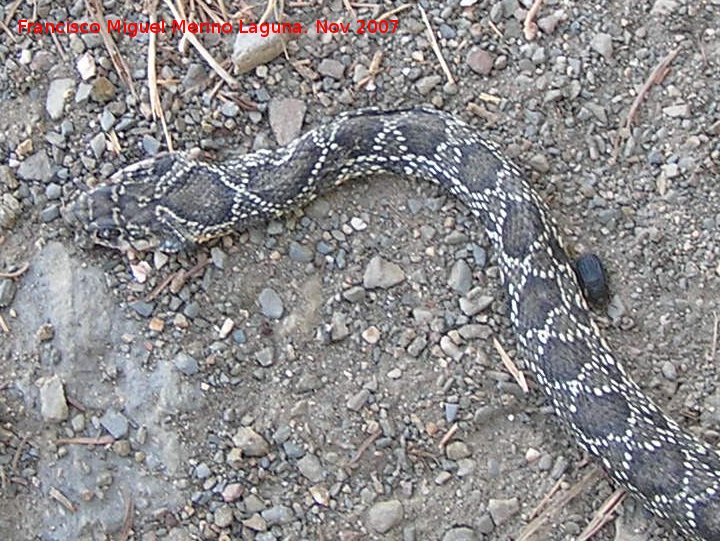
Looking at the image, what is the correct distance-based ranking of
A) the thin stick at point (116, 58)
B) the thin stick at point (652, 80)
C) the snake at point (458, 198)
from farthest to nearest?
the thin stick at point (116, 58) < the thin stick at point (652, 80) < the snake at point (458, 198)

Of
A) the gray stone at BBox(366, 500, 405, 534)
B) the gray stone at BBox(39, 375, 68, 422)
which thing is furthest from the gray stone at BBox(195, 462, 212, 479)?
the gray stone at BBox(366, 500, 405, 534)

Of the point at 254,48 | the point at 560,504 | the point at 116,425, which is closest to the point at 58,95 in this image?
the point at 254,48

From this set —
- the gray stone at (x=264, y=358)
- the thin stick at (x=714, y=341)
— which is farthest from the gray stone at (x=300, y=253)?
the thin stick at (x=714, y=341)

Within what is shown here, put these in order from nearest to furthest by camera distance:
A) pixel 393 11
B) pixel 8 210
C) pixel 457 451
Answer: pixel 457 451 < pixel 8 210 < pixel 393 11

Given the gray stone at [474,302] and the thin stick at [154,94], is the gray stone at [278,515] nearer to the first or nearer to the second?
the gray stone at [474,302]

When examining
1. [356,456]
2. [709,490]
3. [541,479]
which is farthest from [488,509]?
[709,490]

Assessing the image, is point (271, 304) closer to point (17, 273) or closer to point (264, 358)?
point (264, 358)

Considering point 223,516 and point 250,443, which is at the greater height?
point 250,443
